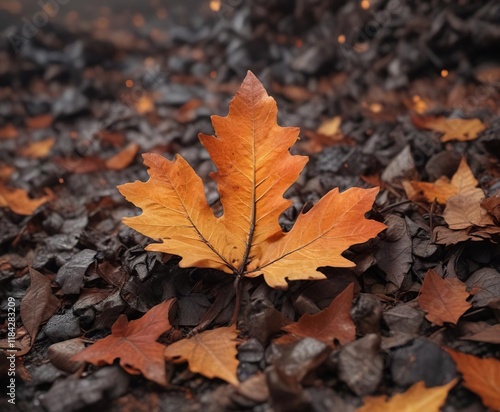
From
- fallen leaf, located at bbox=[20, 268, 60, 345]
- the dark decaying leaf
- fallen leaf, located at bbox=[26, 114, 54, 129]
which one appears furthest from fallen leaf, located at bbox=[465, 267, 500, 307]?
fallen leaf, located at bbox=[26, 114, 54, 129]

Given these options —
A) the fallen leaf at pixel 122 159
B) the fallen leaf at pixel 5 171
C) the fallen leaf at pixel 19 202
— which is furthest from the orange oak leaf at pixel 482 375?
the fallen leaf at pixel 5 171

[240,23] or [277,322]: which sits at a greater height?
[240,23]

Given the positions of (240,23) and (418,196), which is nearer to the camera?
(418,196)

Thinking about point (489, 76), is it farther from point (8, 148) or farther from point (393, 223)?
point (8, 148)

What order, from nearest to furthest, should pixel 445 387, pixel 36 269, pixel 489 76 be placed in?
pixel 445 387
pixel 36 269
pixel 489 76

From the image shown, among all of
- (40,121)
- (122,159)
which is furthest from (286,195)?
(40,121)

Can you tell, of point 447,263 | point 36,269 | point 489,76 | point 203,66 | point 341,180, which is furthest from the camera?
point 203,66

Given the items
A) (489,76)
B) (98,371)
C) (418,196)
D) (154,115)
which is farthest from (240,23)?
(98,371)

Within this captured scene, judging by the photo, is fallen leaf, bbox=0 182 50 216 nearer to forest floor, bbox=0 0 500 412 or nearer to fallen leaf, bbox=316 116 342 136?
forest floor, bbox=0 0 500 412

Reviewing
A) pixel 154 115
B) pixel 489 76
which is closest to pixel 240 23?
pixel 154 115
